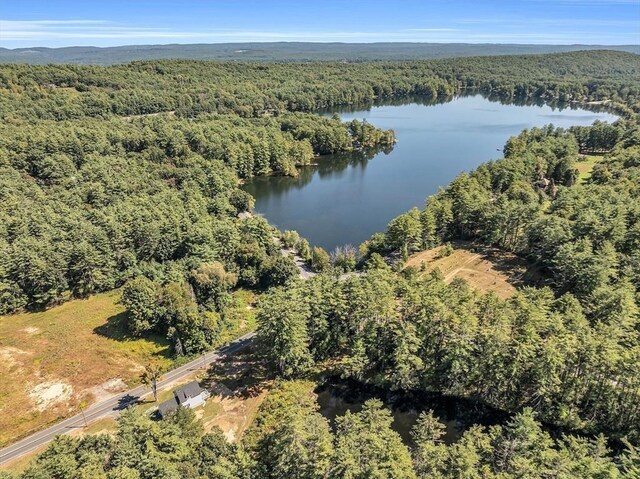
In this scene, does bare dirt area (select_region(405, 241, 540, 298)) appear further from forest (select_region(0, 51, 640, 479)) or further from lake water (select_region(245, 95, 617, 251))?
lake water (select_region(245, 95, 617, 251))

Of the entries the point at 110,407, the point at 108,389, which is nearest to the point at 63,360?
the point at 108,389

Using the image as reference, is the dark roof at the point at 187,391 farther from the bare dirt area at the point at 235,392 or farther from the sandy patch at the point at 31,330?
the sandy patch at the point at 31,330

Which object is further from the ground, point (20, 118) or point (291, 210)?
point (20, 118)

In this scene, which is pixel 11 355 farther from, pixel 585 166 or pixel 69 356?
pixel 585 166

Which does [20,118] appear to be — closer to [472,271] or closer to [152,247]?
[152,247]

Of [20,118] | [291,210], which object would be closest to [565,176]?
[291,210]

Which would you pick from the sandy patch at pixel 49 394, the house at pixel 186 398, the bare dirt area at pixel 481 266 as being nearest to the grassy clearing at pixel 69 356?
the sandy patch at pixel 49 394
